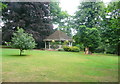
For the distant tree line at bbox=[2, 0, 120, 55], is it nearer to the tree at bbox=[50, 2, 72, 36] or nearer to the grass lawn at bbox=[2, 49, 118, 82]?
the tree at bbox=[50, 2, 72, 36]

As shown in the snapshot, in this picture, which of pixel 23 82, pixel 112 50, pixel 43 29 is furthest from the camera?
pixel 43 29

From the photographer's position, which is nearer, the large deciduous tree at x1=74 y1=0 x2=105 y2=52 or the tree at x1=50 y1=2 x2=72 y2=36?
the large deciduous tree at x1=74 y1=0 x2=105 y2=52

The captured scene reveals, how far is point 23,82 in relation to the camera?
2.30m

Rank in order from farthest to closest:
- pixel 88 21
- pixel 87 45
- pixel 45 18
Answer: pixel 45 18 < pixel 88 21 < pixel 87 45

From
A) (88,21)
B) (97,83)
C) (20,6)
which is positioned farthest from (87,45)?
(97,83)

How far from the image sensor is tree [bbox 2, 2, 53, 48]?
41.5 ft

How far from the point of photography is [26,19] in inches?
533

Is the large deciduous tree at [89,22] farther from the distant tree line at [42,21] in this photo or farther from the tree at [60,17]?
the tree at [60,17]

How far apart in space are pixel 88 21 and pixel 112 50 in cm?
1005

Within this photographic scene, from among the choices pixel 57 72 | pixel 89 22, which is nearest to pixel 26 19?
pixel 89 22

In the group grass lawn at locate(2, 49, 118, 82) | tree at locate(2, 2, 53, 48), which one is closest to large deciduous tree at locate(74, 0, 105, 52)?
tree at locate(2, 2, 53, 48)

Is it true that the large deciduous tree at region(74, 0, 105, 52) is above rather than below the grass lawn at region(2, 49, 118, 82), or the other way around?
above

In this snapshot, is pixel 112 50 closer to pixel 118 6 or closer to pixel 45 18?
pixel 118 6

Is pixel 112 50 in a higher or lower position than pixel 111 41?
lower
